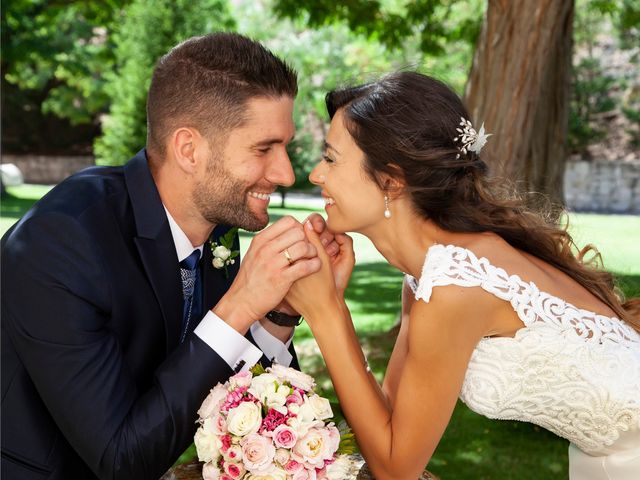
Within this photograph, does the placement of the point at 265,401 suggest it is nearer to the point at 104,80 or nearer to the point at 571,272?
the point at 571,272

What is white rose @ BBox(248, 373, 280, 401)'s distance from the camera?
2.39m

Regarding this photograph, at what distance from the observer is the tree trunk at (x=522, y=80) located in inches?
294

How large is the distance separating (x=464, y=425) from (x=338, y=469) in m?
4.59

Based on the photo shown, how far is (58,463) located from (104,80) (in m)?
33.1

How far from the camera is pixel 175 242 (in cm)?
320

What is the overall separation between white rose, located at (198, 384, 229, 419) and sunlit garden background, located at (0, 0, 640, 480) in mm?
1592

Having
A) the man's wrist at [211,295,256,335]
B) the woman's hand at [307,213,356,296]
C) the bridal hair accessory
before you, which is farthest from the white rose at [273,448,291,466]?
the bridal hair accessory

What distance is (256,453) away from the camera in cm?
228

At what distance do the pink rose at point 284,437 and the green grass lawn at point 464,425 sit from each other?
2.29 metres

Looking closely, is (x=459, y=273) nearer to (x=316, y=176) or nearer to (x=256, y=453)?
(x=316, y=176)

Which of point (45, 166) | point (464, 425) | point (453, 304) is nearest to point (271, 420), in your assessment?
point (453, 304)

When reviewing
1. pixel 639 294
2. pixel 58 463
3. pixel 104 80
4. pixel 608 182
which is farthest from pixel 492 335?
pixel 104 80

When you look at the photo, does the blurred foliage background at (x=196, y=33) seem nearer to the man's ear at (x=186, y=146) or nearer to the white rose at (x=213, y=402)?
the man's ear at (x=186, y=146)

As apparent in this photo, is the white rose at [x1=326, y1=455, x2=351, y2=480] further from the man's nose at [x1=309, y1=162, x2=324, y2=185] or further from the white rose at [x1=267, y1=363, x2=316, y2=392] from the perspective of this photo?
the man's nose at [x1=309, y1=162, x2=324, y2=185]
